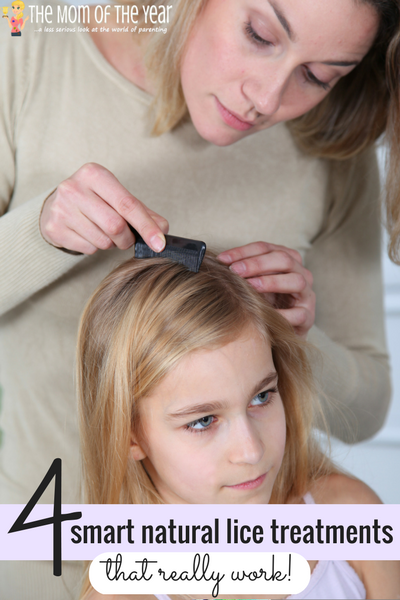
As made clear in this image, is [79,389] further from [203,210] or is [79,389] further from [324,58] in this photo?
[324,58]

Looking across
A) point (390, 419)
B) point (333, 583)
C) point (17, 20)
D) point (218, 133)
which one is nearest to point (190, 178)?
point (218, 133)

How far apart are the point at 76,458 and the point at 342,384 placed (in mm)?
464

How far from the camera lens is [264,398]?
0.80 m

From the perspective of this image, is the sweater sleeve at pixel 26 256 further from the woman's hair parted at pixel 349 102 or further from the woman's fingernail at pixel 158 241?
the woman's hair parted at pixel 349 102

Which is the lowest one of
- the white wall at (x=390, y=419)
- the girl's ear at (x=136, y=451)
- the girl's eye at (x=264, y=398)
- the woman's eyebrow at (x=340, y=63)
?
the white wall at (x=390, y=419)

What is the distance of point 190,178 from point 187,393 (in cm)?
40

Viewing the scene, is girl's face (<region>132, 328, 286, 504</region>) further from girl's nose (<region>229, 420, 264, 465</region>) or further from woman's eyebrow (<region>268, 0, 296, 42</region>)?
woman's eyebrow (<region>268, 0, 296, 42</region>)

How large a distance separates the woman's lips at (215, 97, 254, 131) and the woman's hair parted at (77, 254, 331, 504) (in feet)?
0.64

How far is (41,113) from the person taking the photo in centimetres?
88

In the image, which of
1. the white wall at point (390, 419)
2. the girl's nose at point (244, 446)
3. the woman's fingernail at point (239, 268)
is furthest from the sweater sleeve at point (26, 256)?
the white wall at point (390, 419)

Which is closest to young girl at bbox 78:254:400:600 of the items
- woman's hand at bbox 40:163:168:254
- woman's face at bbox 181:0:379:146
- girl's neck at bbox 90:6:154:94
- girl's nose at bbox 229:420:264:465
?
girl's nose at bbox 229:420:264:465

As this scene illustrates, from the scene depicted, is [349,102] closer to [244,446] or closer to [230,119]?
[230,119]

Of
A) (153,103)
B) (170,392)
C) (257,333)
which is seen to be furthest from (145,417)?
(153,103)

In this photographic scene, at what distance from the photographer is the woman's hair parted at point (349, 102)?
806mm
